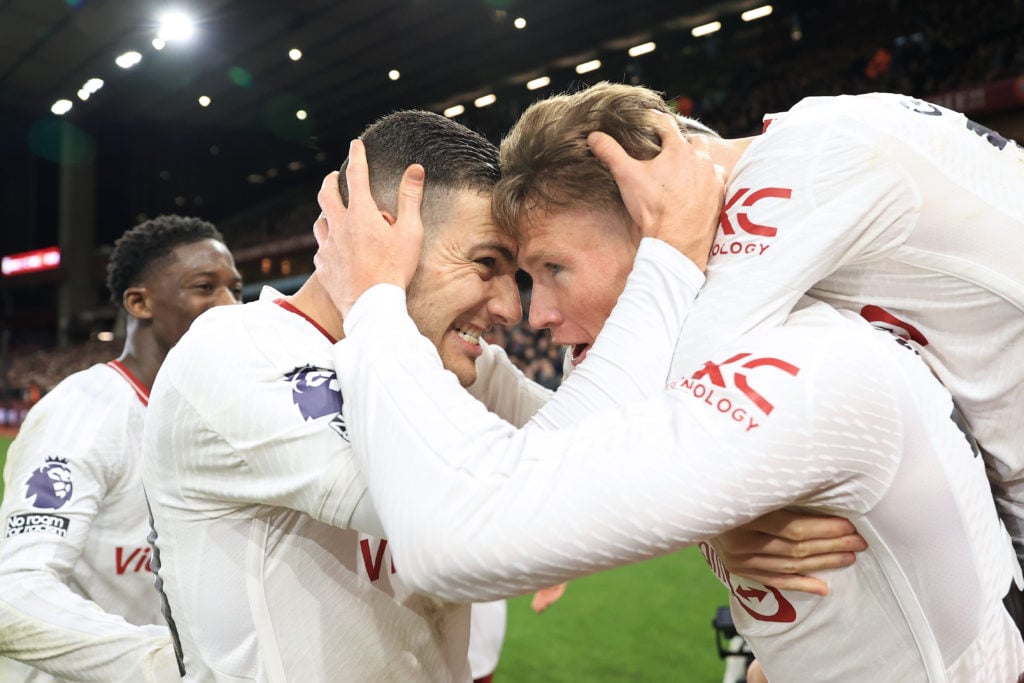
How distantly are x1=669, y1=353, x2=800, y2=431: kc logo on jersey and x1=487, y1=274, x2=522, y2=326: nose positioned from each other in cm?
88

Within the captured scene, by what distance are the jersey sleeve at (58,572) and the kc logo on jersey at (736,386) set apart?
136 centimetres

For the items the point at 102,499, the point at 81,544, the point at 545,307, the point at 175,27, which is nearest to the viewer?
the point at 545,307

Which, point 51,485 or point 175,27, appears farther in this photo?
Answer: point 175,27

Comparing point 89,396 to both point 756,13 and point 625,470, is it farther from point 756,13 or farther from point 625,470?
point 756,13

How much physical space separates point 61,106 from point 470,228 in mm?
28603

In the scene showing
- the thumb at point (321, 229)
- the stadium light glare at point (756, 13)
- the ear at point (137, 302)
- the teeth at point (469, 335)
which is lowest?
the teeth at point (469, 335)

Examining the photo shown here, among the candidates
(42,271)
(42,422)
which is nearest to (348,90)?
(42,271)

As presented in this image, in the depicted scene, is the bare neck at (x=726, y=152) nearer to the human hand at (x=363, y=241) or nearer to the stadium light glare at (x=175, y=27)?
the human hand at (x=363, y=241)

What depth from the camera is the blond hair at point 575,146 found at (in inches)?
61.3

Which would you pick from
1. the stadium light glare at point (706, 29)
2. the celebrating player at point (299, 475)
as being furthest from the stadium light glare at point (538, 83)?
the celebrating player at point (299, 475)

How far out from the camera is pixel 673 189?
1.42 meters

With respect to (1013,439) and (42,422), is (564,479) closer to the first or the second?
(1013,439)

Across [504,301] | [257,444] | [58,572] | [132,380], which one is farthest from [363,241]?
[132,380]

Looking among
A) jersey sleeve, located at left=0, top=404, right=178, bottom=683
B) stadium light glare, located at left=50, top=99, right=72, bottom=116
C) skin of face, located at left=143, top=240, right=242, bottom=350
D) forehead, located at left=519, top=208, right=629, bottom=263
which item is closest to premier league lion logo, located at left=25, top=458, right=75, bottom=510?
jersey sleeve, located at left=0, top=404, right=178, bottom=683
